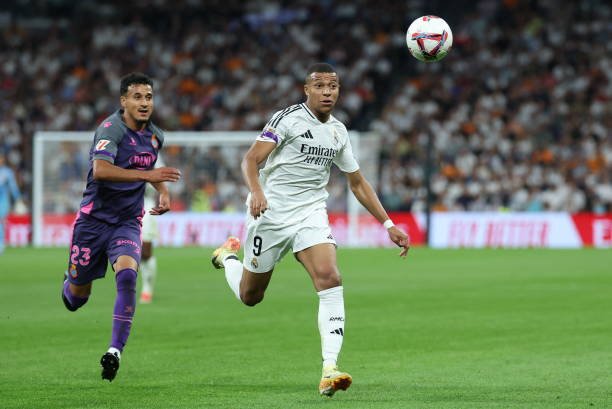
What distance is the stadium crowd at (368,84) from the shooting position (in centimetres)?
3166

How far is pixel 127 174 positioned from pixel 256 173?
1040 millimetres

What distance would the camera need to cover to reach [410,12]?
126ft

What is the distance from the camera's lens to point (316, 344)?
1158cm

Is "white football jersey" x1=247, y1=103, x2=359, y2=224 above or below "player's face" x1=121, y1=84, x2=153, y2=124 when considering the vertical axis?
below

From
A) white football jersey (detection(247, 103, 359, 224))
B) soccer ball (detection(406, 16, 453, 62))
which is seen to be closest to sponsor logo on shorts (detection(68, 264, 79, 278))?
white football jersey (detection(247, 103, 359, 224))

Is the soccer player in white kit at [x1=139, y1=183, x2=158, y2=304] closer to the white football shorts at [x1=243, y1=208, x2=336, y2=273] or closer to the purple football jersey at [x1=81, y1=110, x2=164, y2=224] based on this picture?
the purple football jersey at [x1=81, y1=110, x2=164, y2=224]

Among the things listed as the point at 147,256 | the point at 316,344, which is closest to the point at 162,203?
the point at 316,344

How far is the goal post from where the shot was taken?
30.9 metres

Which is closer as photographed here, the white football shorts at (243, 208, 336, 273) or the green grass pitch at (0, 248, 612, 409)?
the green grass pitch at (0, 248, 612, 409)

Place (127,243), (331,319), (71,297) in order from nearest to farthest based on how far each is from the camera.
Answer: (331,319)
(127,243)
(71,297)

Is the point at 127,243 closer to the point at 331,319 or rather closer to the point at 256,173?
the point at 256,173

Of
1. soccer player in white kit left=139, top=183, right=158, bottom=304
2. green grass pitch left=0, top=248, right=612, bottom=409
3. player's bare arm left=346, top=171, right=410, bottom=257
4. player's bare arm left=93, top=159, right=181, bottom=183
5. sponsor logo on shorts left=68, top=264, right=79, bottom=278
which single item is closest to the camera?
green grass pitch left=0, top=248, right=612, bottom=409

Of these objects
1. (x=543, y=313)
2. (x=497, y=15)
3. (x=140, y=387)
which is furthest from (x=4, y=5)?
(x=140, y=387)

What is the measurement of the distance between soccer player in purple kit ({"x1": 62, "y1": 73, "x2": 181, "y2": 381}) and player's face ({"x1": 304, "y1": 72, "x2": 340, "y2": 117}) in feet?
4.61
